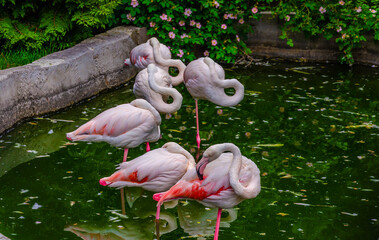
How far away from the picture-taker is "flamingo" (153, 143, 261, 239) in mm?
4168

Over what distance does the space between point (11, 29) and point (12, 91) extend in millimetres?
1701

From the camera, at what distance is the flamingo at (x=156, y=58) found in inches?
280

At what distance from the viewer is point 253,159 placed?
591cm

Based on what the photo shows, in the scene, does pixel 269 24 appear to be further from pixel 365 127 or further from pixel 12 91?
pixel 12 91

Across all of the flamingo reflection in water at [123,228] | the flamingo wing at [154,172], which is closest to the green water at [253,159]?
the flamingo reflection in water at [123,228]

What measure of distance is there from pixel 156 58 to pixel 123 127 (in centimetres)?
198

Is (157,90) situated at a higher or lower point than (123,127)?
higher

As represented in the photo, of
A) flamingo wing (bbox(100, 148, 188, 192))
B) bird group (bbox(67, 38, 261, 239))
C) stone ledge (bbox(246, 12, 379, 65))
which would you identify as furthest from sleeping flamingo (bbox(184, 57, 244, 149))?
stone ledge (bbox(246, 12, 379, 65))

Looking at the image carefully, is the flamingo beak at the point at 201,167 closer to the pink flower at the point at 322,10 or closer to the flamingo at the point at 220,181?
the flamingo at the point at 220,181

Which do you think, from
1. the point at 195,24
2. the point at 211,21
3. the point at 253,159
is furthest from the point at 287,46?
the point at 253,159

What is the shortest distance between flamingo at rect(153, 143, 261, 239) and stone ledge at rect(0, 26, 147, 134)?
2.74 meters

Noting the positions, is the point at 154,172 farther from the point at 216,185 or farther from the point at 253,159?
the point at 253,159

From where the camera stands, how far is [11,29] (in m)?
7.86

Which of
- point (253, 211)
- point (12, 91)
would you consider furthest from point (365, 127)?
point (12, 91)
